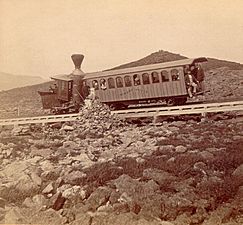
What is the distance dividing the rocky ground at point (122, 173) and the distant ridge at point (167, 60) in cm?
33

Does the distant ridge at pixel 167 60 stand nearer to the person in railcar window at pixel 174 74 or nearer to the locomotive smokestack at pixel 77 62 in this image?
the person in railcar window at pixel 174 74

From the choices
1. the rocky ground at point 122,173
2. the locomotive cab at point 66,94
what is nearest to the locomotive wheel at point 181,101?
the rocky ground at point 122,173

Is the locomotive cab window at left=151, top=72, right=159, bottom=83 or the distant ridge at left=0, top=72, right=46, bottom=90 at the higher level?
the distant ridge at left=0, top=72, right=46, bottom=90

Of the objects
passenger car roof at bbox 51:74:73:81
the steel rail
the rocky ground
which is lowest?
the rocky ground

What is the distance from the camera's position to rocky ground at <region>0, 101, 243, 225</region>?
2.78m

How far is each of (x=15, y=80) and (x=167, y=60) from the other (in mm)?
1013

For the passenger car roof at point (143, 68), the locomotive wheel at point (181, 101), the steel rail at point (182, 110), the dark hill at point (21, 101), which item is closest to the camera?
the steel rail at point (182, 110)

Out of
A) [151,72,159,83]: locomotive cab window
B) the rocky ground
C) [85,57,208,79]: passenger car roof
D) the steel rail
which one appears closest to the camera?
the rocky ground

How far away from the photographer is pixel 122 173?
118 inches

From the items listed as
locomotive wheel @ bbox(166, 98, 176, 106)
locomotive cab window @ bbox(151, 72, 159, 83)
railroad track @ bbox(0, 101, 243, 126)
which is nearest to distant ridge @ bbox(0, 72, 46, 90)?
railroad track @ bbox(0, 101, 243, 126)

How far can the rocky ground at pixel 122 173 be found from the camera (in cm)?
278

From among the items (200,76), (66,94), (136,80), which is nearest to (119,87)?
(136,80)

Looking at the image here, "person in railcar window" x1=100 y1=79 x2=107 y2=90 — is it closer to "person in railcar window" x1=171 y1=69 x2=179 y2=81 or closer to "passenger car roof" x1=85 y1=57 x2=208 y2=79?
"passenger car roof" x1=85 y1=57 x2=208 y2=79

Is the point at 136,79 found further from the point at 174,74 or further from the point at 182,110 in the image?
the point at 182,110
